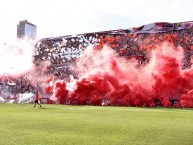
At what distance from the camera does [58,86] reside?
23.4 meters

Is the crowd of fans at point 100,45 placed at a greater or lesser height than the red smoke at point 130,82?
greater

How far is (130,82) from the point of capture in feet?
68.5

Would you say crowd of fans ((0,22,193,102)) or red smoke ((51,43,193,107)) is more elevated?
crowd of fans ((0,22,193,102))

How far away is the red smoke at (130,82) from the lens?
63.8 feet

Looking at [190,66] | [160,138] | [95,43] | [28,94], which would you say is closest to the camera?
[160,138]

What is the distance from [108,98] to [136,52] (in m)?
3.13

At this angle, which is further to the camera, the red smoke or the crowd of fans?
the crowd of fans

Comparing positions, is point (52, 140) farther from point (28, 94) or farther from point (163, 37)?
point (28, 94)

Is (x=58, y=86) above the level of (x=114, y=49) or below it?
below

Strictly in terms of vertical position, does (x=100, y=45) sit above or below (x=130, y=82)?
above

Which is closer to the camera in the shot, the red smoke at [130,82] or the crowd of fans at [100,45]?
the red smoke at [130,82]

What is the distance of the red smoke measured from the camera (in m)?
19.5

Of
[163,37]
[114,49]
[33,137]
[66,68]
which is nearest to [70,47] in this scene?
[66,68]

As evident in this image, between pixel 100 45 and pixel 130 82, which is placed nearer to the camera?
pixel 130 82
